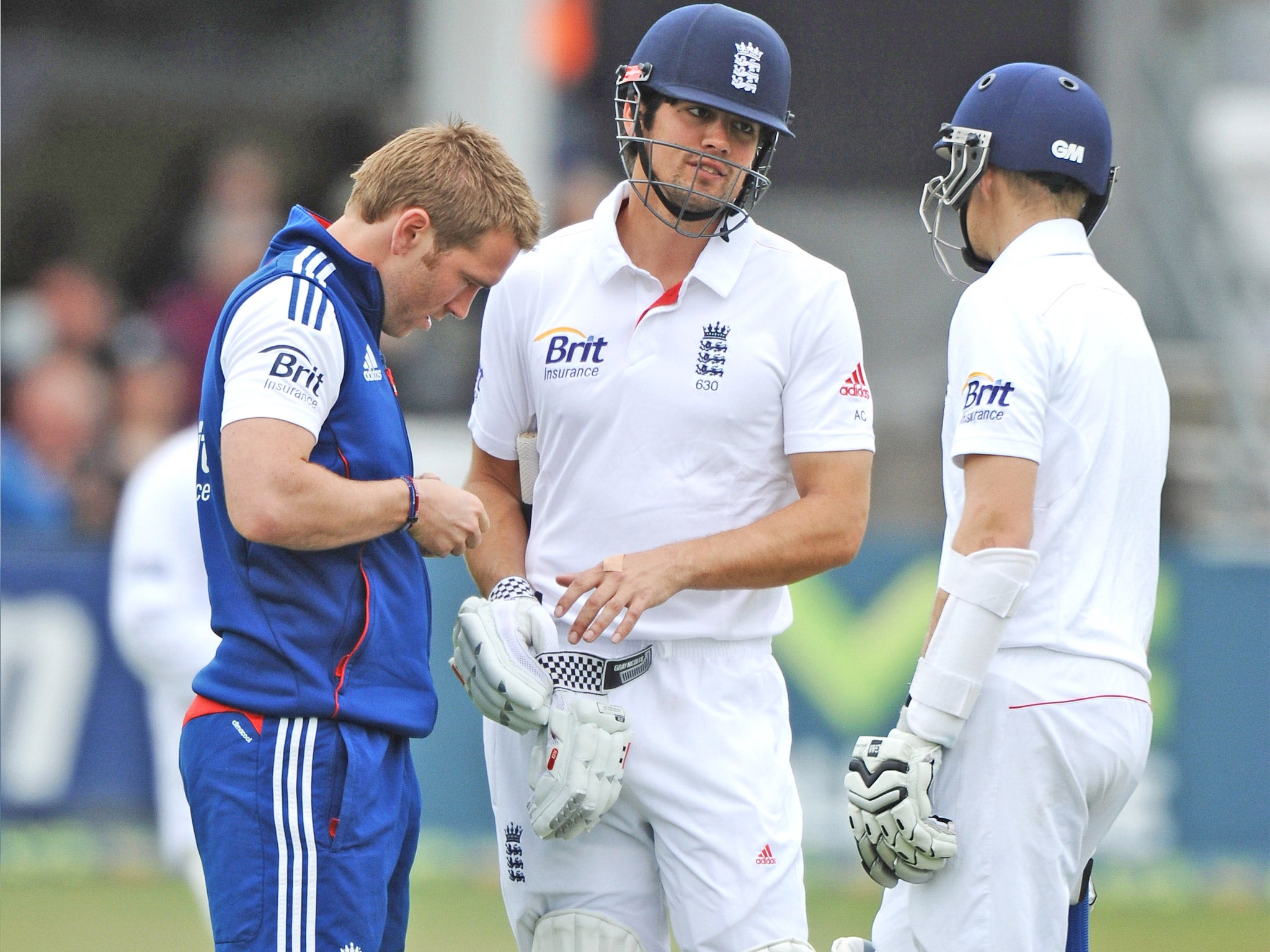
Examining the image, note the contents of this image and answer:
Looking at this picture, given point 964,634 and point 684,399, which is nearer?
point 964,634

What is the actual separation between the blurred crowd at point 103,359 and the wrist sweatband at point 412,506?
588 centimetres

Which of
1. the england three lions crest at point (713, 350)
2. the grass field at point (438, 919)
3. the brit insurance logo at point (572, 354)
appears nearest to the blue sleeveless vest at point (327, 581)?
the brit insurance logo at point (572, 354)

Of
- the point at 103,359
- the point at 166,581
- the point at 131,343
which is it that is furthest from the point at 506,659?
the point at 103,359

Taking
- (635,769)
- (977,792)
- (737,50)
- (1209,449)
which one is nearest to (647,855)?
(635,769)

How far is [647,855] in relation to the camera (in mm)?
3902

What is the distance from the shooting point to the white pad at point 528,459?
4.05 metres

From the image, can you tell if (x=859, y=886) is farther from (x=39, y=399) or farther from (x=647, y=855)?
(x=39, y=399)

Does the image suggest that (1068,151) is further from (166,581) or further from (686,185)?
(166,581)

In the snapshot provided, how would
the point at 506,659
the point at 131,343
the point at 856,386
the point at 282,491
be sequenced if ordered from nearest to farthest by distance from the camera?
the point at 282,491 → the point at 506,659 → the point at 856,386 → the point at 131,343

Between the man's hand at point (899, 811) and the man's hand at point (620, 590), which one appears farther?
the man's hand at point (620, 590)

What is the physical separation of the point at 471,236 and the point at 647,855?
1.40 metres

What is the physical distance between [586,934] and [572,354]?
1.25 metres

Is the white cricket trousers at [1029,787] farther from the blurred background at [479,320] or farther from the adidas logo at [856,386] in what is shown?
the blurred background at [479,320]

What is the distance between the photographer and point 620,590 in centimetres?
367
